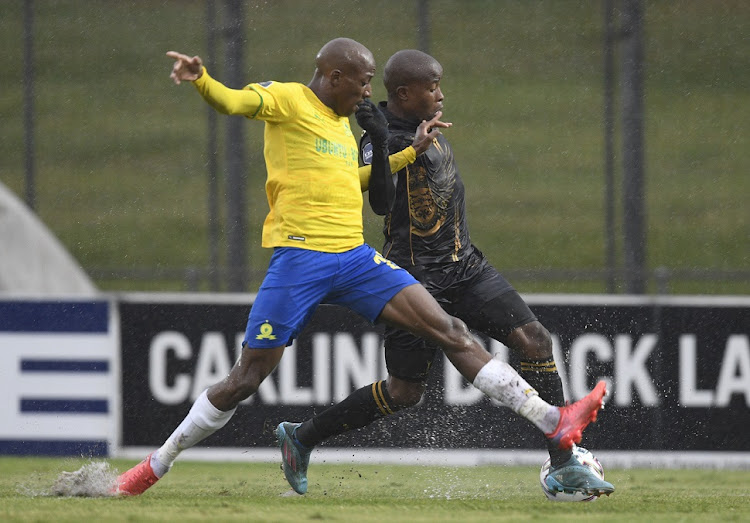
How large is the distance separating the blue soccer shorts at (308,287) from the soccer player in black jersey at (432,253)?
1.47 feet

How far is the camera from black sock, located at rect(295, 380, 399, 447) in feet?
19.5

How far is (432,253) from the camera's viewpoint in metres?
5.73

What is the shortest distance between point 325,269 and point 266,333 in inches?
15.6

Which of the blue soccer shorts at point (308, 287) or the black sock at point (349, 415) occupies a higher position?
the blue soccer shorts at point (308, 287)

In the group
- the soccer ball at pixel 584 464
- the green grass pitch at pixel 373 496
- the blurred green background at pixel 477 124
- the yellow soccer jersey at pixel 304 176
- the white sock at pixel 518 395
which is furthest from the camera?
the blurred green background at pixel 477 124

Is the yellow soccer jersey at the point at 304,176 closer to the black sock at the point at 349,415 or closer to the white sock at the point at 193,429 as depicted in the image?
the white sock at the point at 193,429

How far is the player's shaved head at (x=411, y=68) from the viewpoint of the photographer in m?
5.72

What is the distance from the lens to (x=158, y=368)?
26.6ft

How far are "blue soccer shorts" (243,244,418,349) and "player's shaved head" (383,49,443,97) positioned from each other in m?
1.03

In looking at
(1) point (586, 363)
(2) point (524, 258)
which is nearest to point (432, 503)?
(1) point (586, 363)

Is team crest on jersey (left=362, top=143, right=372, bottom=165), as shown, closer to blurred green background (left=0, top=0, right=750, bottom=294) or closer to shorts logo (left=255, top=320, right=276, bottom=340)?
shorts logo (left=255, top=320, right=276, bottom=340)

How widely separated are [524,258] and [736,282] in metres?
3.37

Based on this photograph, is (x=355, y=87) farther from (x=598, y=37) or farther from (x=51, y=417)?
(x=598, y=37)

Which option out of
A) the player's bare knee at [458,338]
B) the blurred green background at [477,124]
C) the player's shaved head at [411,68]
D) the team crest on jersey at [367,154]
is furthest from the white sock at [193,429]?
the blurred green background at [477,124]
